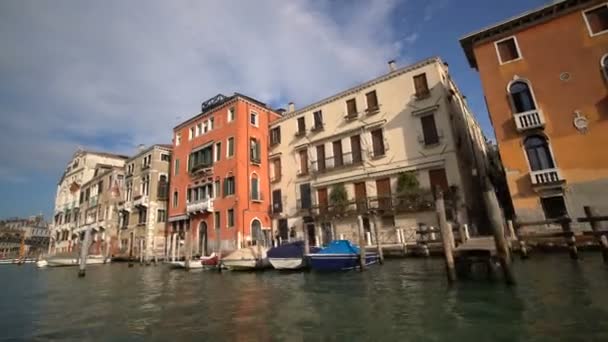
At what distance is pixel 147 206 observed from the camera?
1116 inches

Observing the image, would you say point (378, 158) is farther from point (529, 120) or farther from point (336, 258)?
point (336, 258)

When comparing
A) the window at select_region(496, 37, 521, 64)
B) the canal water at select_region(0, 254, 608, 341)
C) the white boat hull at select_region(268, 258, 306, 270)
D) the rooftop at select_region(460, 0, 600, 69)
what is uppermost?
the rooftop at select_region(460, 0, 600, 69)

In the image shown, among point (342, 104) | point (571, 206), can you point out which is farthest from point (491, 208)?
point (342, 104)

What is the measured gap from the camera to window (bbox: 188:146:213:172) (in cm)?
2517

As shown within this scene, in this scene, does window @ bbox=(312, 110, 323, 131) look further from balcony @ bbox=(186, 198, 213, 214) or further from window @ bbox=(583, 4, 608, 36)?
window @ bbox=(583, 4, 608, 36)

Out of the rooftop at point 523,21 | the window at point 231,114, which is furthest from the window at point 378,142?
the window at point 231,114

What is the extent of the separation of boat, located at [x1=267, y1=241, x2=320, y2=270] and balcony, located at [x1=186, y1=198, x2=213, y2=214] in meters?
11.0

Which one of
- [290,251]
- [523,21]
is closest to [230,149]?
[290,251]

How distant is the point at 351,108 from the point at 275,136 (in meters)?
7.00

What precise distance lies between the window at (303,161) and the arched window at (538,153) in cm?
1291

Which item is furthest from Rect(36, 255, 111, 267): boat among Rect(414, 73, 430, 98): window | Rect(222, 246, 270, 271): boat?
Rect(414, 73, 430, 98): window

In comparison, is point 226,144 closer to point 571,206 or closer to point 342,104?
point 342,104

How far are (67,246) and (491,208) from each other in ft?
167

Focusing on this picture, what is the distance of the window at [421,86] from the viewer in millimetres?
17539
